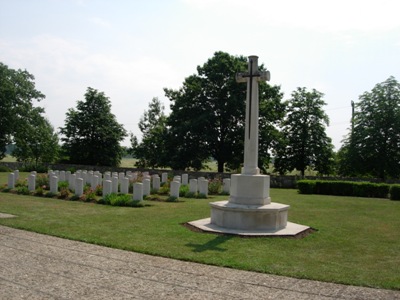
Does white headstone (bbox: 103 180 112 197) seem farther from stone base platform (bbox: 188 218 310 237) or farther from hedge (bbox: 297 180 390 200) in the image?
hedge (bbox: 297 180 390 200)

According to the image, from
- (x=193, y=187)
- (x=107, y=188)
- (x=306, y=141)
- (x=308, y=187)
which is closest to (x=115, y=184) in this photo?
(x=107, y=188)

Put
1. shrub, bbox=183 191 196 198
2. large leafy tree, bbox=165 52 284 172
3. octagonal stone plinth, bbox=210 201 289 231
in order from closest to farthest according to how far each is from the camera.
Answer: octagonal stone plinth, bbox=210 201 289 231, shrub, bbox=183 191 196 198, large leafy tree, bbox=165 52 284 172

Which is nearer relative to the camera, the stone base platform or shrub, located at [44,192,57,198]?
the stone base platform

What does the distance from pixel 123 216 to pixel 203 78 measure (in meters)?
22.4

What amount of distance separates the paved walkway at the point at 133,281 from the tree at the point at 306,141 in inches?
1045

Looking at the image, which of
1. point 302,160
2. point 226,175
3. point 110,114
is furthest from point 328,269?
point 110,114

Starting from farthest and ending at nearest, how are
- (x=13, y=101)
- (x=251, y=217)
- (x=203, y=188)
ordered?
(x=13, y=101) → (x=203, y=188) → (x=251, y=217)

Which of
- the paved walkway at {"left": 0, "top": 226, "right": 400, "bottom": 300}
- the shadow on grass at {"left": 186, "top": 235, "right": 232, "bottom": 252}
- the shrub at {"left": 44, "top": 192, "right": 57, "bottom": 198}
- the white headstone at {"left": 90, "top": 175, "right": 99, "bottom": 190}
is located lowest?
the paved walkway at {"left": 0, "top": 226, "right": 400, "bottom": 300}

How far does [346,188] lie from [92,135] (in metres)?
26.5

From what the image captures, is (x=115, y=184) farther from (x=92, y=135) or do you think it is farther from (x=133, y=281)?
(x=92, y=135)

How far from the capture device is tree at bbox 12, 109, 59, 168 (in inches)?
1533

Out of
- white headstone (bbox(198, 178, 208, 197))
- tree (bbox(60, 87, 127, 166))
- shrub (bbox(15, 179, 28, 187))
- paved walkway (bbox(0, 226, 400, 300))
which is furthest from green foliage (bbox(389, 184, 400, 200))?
tree (bbox(60, 87, 127, 166))

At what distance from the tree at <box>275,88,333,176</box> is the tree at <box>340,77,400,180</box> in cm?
183

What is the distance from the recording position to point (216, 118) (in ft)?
100
